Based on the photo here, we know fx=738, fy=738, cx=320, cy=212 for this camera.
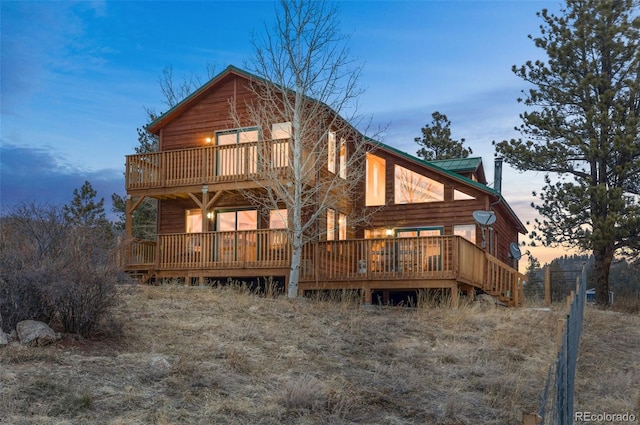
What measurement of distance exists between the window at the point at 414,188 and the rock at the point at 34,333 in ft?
53.4

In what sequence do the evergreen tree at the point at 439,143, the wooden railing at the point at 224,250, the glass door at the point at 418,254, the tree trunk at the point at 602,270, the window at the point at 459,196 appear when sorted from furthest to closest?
1. the evergreen tree at the point at 439,143
2. the tree trunk at the point at 602,270
3. the window at the point at 459,196
4. the wooden railing at the point at 224,250
5. the glass door at the point at 418,254

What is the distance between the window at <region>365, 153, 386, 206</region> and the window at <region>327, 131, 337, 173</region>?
1502 mm

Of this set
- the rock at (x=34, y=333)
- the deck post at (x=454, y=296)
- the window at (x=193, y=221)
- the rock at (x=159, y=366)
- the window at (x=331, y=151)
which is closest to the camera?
the rock at (x=159, y=366)

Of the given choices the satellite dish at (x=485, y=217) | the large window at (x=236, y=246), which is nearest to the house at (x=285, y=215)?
the large window at (x=236, y=246)

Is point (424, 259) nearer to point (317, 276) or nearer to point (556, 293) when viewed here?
point (317, 276)

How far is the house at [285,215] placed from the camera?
68.0 feet

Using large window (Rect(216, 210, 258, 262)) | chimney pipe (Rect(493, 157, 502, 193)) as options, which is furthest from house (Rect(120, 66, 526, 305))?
chimney pipe (Rect(493, 157, 502, 193))

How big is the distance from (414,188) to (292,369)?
1507 cm

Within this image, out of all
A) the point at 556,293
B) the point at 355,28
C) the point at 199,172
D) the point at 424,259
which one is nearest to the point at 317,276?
the point at 424,259

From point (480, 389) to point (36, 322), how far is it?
22.9ft

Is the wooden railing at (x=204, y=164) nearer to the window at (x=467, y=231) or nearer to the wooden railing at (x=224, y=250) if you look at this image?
the wooden railing at (x=224, y=250)

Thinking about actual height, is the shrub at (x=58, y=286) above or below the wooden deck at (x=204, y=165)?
below

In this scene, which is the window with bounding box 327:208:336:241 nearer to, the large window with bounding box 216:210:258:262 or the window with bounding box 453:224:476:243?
the large window with bounding box 216:210:258:262

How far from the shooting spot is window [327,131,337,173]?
23498 millimetres
